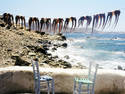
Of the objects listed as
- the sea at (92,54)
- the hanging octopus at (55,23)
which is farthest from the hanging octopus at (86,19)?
the hanging octopus at (55,23)

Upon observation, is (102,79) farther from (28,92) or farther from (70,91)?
(28,92)

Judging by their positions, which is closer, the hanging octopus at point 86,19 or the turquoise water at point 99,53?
the hanging octopus at point 86,19

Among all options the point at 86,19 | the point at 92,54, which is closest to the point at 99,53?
the point at 92,54

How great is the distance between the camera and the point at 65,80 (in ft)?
15.8

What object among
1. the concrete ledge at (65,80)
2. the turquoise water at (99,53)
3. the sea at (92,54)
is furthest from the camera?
the turquoise water at (99,53)

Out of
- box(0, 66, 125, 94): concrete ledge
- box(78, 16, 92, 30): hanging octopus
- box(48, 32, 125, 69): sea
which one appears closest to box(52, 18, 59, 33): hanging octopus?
box(48, 32, 125, 69): sea

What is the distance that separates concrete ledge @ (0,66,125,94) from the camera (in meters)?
4.72

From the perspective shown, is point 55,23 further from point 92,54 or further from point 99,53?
point 99,53

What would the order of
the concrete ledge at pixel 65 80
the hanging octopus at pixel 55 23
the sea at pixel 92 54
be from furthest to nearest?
the sea at pixel 92 54
the hanging octopus at pixel 55 23
the concrete ledge at pixel 65 80

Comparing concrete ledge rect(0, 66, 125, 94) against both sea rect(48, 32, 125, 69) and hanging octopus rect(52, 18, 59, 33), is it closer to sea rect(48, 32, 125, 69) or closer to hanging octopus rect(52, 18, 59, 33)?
sea rect(48, 32, 125, 69)

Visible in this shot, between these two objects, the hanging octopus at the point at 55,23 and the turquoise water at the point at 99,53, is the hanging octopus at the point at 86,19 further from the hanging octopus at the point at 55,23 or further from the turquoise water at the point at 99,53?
the hanging octopus at the point at 55,23

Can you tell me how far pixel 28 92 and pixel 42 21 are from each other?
2558 mm

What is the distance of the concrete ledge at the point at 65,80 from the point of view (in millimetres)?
4723

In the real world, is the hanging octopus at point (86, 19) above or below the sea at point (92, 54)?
above
